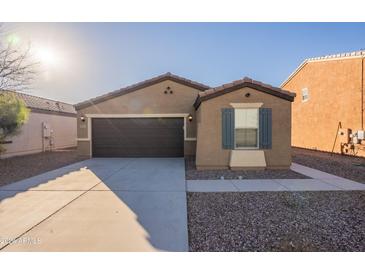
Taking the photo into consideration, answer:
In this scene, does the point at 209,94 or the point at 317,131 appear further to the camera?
the point at 317,131

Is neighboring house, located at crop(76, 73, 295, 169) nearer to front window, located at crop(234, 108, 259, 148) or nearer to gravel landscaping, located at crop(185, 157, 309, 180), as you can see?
front window, located at crop(234, 108, 259, 148)

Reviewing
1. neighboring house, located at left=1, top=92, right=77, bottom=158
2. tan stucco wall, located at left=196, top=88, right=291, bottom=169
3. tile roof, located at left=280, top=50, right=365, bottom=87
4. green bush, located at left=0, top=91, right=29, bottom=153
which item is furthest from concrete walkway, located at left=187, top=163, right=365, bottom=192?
neighboring house, located at left=1, top=92, right=77, bottom=158

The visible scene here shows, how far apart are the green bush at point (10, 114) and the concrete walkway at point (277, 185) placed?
9571 millimetres

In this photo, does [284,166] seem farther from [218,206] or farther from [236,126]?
[218,206]

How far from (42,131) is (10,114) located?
5461 mm

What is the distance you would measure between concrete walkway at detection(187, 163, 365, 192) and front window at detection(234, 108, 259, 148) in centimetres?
208

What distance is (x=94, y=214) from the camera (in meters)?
4.22

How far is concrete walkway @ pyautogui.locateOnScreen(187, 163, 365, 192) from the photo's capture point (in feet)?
19.4

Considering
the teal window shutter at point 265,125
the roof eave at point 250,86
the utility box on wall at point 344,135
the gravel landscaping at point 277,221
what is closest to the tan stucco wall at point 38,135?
the roof eave at point 250,86

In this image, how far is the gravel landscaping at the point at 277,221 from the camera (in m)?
3.19

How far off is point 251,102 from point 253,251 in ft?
21.2

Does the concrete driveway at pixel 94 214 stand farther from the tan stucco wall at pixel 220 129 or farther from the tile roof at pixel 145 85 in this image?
the tile roof at pixel 145 85
